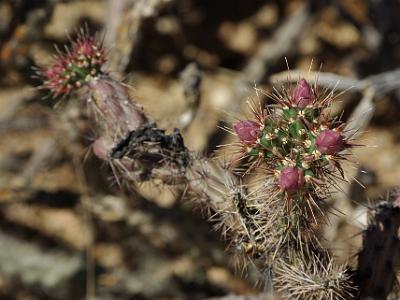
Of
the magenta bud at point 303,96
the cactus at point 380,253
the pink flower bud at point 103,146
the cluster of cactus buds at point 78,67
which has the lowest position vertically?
the cactus at point 380,253

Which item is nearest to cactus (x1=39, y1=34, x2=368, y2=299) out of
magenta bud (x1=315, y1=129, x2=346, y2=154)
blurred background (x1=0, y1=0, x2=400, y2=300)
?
magenta bud (x1=315, y1=129, x2=346, y2=154)

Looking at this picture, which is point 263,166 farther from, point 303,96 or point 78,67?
point 78,67

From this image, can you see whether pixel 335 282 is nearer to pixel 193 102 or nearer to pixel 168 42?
pixel 193 102

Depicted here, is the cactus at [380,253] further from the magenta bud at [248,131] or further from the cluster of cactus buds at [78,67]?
the cluster of cactus buds at [78,67]

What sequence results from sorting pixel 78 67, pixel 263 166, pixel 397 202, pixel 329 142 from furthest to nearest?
pixel 78 67
pixel 397 202
pixel 263 166
pixel 329 142

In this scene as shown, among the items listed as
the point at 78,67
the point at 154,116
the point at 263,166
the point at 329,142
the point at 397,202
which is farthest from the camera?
the point at 154,116

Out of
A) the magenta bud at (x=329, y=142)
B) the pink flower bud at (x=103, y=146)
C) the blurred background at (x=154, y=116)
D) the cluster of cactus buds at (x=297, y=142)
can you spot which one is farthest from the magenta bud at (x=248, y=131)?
the blurred background at (x=154, y=116)

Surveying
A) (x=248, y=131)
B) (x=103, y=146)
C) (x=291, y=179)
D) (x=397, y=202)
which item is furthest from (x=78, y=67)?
(x=397, y=202)

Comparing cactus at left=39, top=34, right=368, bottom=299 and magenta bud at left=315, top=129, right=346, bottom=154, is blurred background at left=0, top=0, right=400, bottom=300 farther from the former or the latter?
magenta bud at left=315, top=129, right=346, bottom=154
